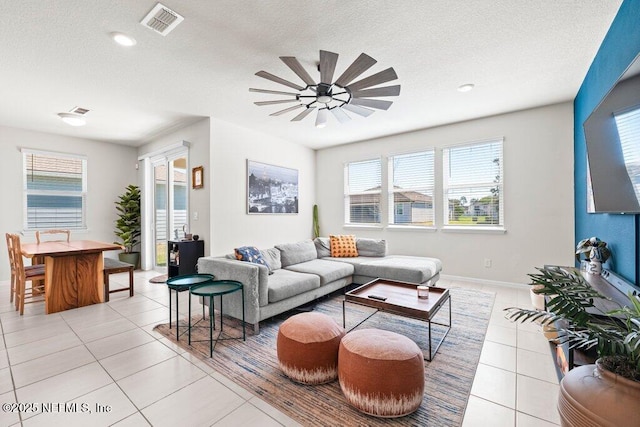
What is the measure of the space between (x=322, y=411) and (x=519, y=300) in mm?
3308

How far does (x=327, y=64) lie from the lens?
7.17ft

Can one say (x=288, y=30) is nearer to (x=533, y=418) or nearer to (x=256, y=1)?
(x=256, y=1)

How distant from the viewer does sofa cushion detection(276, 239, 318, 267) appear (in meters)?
4.00

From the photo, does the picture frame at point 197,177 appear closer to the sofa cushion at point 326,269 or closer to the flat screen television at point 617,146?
the sofa cushion at point 326,269

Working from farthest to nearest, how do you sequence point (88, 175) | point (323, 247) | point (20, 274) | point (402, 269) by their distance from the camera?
point (88, 175) < point (323, 247) < point (402, 269) < point (20, 274)

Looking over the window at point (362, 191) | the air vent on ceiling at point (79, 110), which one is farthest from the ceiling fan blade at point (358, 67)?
the air vent on ceiling at point (79, 110)

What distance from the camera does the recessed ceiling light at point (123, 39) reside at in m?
2.31

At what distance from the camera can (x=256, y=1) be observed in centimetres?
197

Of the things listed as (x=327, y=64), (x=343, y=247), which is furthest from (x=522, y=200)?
(x=327, y=64)

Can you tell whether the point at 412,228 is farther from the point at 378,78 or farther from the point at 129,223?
the point at 129,223

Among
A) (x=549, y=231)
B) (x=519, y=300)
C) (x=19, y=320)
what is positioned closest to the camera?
(x=19, y=320)

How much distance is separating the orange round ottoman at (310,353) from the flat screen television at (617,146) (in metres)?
2.22

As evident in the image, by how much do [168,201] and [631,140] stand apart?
6.06 m

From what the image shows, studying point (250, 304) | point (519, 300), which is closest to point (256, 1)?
point (250, 304)
